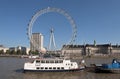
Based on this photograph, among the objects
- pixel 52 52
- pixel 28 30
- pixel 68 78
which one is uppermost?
pixel 28 30

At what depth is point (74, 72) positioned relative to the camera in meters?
57.5

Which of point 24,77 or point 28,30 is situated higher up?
point 28,30

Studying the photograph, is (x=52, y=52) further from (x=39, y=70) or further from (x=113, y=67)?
(x=113, y=67)

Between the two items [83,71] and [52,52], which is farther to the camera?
[52,52]

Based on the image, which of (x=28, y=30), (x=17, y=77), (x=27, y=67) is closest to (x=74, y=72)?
(x=27, y=67)

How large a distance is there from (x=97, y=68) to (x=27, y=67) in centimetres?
1579

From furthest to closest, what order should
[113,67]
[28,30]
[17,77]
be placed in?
[28,30] < [113,67] < [17,77]

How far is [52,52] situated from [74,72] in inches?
733

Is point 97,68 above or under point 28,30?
under

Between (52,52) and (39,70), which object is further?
(52,52)

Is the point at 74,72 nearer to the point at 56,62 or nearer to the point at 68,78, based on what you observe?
the point at 56,62

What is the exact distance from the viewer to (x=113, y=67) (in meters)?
56.0

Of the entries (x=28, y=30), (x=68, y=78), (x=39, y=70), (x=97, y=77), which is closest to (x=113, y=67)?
(x=97, y=77)

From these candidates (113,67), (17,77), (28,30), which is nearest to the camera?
(17,77)
